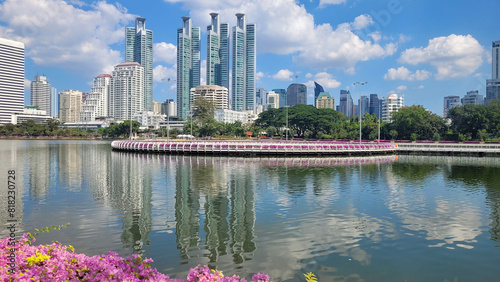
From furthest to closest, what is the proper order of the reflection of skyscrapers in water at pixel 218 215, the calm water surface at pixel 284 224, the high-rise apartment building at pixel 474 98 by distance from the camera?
the high-rise apartment building at pixel 474 98
the reflection of skyscrapers in water at pixel 218 215
the calm water surface at pixel 284 224

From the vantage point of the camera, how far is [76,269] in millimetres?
7188

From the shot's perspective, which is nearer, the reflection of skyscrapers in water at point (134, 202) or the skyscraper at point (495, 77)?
the reflection of skyscrapers in water at point (134, 202)

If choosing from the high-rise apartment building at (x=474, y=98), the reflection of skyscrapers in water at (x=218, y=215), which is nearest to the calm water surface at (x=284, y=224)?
the reflection of skyscrapers in water at (x=218, y=215)

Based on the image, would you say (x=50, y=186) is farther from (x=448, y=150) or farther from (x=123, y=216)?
(x=448, y=150)

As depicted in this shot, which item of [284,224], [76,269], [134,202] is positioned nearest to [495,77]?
[284,224]

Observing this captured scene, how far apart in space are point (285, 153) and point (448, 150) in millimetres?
32056

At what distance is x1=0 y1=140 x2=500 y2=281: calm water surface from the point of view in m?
11.9

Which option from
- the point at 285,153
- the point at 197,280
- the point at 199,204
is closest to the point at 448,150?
the point at 285,153

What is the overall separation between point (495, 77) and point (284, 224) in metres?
118

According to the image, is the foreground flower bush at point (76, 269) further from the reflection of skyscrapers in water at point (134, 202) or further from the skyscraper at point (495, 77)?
the skyscraper at point (495, 77)

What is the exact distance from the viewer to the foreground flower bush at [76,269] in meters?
6.84

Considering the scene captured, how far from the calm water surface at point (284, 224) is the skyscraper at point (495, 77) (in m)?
93.2

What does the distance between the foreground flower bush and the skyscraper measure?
113966 mm

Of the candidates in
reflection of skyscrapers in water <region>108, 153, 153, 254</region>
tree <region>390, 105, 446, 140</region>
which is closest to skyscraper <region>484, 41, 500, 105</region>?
tree <region>390, 105, 446, 140</region>
